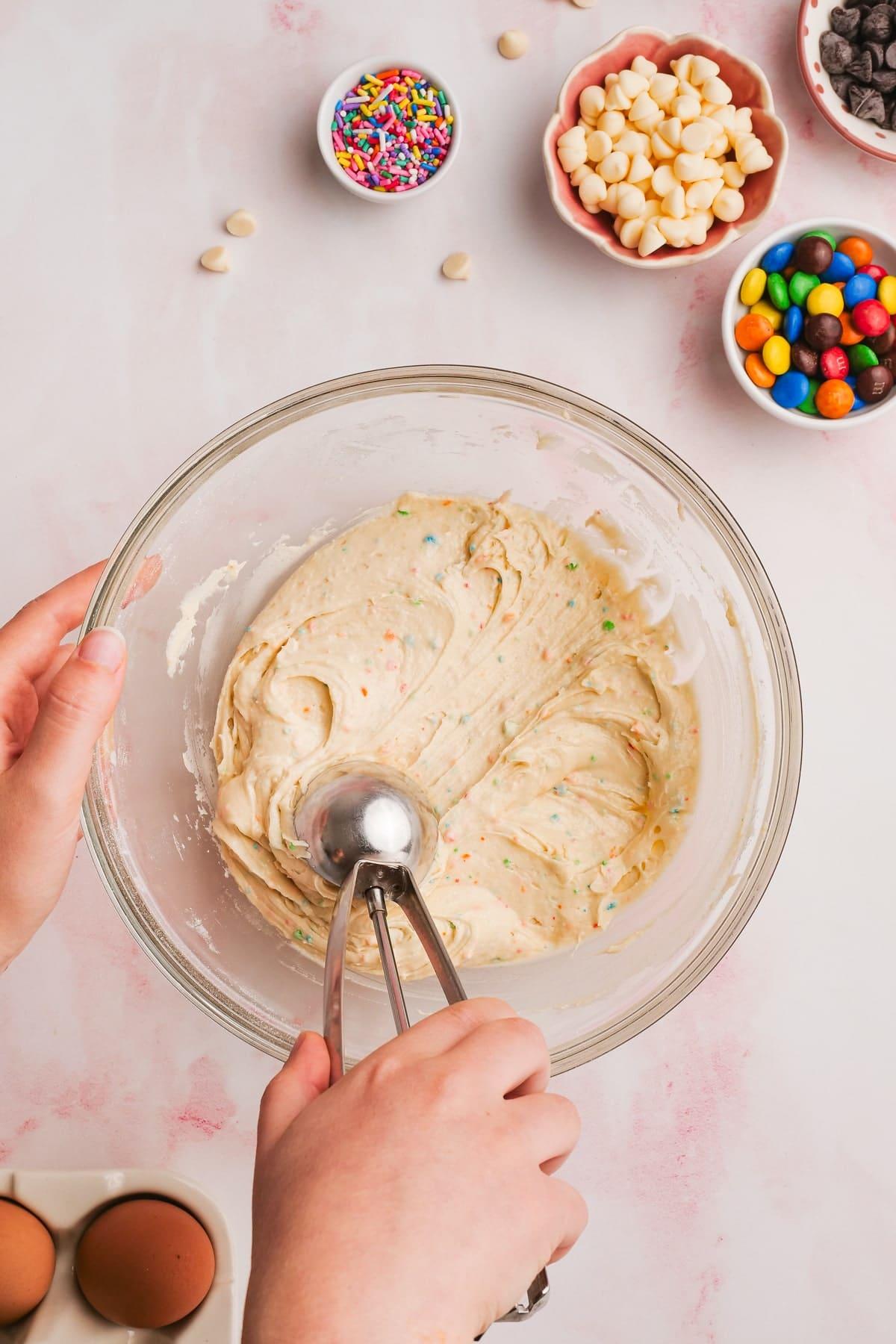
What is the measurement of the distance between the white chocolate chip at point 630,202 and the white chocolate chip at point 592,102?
11cm

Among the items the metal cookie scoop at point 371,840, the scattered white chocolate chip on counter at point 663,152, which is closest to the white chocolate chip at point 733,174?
the scattered white chocolate chip on counter at point 663,152

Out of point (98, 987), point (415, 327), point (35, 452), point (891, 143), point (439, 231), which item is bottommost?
point (98, 987)

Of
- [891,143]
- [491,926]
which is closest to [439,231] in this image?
[891,143]

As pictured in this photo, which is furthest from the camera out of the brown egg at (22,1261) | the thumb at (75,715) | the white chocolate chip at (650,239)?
the white chocolate chip at (650,239)

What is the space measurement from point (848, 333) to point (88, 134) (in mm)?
1144

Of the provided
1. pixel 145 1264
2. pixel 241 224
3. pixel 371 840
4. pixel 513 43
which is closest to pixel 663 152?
pixel 513 43

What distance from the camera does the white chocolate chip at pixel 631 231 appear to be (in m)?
1.43

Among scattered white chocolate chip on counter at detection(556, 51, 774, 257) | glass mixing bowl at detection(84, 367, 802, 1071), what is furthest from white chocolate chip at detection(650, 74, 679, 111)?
glass mixing bowl at detection(84, 367, 802, 1071)

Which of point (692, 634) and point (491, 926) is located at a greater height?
point (692, 634)

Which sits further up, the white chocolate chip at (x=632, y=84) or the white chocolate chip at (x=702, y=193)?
the white chocolate chip at (x=632, y=84)

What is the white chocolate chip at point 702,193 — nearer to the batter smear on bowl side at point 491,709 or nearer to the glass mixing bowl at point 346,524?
the glass mixing bowl at point 346,524

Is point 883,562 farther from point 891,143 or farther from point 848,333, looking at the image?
point 891,143

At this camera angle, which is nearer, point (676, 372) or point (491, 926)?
point (491, 926)

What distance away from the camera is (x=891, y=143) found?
1484 mm
